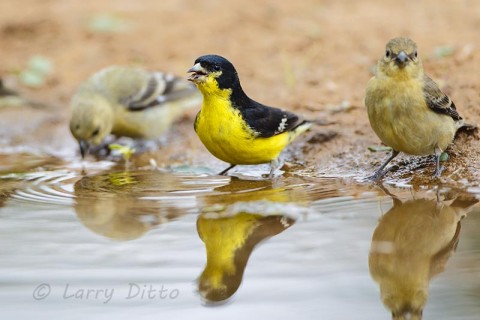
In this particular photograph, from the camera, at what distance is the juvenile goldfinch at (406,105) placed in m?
6.06

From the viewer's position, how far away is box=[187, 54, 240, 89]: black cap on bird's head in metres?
6.66

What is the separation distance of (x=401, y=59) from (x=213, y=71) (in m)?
1.59

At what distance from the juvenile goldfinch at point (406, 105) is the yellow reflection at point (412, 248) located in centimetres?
59

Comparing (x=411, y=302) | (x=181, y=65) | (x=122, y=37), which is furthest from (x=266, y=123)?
(x=122, y=37)

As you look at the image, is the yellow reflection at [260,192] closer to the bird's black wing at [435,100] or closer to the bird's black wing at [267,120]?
the bird's black wing at [267,120]

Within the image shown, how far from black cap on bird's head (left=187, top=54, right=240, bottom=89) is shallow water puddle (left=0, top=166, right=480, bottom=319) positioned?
887 millimetres

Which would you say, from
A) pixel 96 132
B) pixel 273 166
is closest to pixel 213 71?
pixel 273 166

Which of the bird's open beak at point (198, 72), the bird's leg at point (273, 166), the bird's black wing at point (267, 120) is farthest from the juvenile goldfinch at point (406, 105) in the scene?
the bird's open beak at point (198, 72)

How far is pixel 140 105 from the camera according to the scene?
31.3ft

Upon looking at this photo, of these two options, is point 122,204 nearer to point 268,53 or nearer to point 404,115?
point 404,115

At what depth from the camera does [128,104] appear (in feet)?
31.3

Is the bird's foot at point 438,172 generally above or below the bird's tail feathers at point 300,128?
below

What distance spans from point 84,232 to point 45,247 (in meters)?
0.37

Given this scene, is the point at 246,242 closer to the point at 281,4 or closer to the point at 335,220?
the point at 335,220
